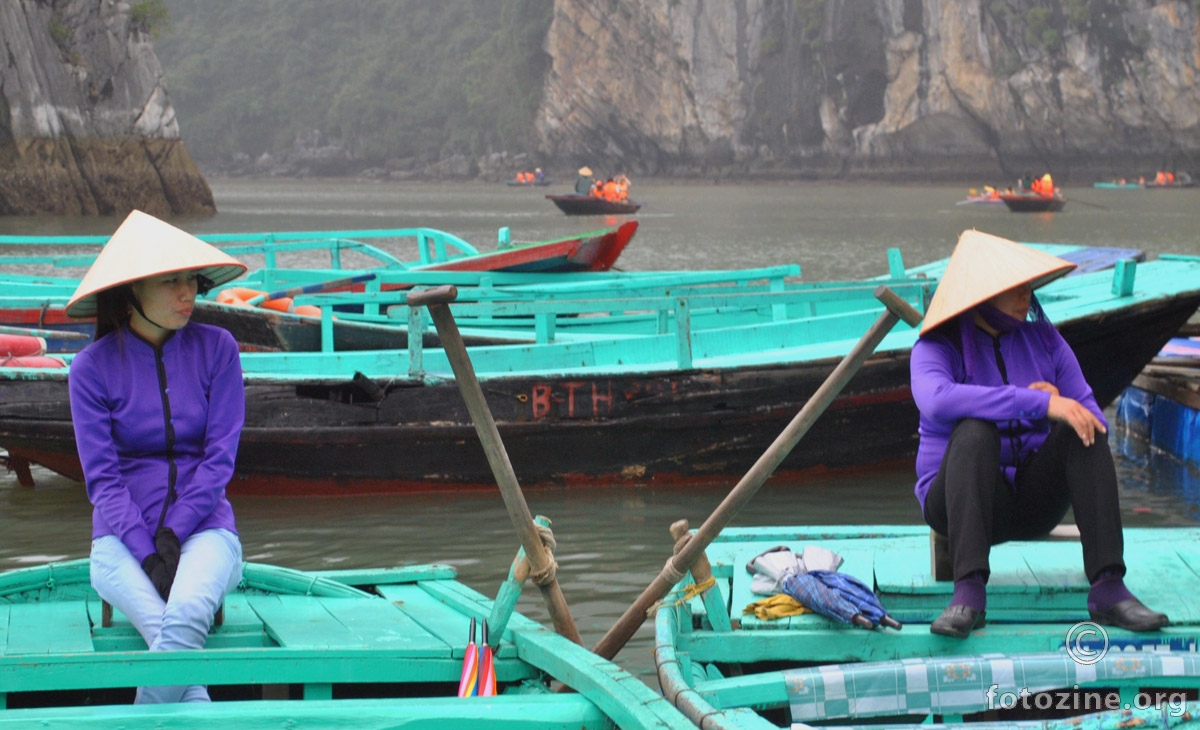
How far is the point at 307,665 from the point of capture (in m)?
3.26

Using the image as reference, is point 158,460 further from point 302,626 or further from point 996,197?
point 996,197

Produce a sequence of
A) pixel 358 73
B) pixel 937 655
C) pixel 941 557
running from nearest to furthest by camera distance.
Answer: pixel 937 655 < pixel 941 557 < pixel 358 73

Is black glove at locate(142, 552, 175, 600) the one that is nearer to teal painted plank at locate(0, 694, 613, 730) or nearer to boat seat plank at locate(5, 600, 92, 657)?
boat seat plank at locate(5, 600, 92, 657)

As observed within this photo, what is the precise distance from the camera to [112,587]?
Answer: 3299mm

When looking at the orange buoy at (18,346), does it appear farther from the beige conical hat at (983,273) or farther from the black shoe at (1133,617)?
the black shoe at (1133,617)

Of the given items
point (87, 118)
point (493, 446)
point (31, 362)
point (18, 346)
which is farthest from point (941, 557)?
point (87, 118)

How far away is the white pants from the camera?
3.21 metres

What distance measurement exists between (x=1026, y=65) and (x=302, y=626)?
213 feet

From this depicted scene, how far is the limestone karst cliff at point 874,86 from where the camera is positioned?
6125cm

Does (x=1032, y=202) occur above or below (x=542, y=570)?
below

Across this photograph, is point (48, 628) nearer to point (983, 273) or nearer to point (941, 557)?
point (941, 557)

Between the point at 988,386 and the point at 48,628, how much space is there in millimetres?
2583

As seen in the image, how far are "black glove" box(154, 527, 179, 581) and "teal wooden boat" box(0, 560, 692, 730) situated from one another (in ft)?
0.74

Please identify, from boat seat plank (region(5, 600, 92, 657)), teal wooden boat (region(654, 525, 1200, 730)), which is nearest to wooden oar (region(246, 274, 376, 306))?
boat seat plank (region(5, 600, 92, 657))
